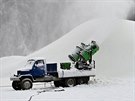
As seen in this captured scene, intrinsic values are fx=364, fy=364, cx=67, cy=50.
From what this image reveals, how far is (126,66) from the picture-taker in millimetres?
34312

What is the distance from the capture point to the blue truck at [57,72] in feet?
79.9

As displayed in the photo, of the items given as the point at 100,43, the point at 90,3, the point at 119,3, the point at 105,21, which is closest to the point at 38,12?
the point at 90,3

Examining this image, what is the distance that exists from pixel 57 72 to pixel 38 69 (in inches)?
57.1

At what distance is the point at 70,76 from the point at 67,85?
0.68 metres

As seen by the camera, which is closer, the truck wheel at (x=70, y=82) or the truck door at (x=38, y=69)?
the truck door at (x=38, y=69)

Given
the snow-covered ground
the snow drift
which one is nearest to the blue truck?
the snow-covered ground

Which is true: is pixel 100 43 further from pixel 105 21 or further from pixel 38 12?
pixel 38 12

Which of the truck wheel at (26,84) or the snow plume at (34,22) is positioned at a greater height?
the snow plume at (34,22)

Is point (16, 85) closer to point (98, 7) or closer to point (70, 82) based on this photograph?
point (70, 82)

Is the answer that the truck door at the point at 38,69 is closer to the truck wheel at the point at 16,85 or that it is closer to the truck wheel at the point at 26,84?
the truck wheel at the point at 26,84

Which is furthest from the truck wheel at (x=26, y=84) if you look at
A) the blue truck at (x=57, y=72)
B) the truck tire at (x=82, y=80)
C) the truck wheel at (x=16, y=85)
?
the truck tire at (x=82, y=80)

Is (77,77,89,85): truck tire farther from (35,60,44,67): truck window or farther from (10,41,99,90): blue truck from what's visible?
Answer: (35,60,44,67): truck window

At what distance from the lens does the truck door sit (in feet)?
81.9

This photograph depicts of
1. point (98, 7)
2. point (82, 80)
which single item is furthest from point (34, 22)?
point (82, 80)
